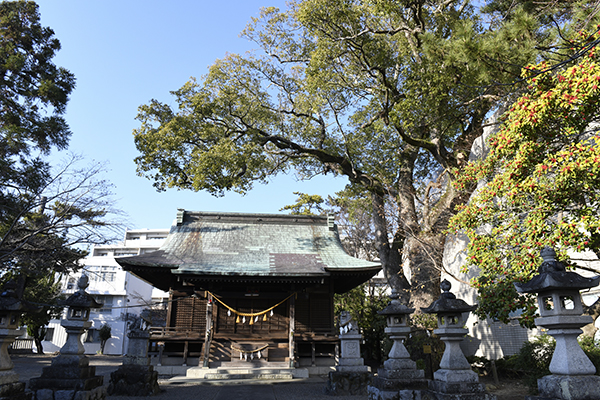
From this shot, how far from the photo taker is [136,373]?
10188 mm

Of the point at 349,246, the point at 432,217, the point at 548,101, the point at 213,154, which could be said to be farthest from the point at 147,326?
the point at 349,246

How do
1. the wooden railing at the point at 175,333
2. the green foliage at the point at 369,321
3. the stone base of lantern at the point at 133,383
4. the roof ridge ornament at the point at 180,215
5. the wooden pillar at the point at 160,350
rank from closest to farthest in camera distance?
the stone base of lantern at the point at 133,383 < the wooden railing at the point at 175,333 < the wooden pillar at the point at 160,350 < the roof ridge ornament at the point at 180,215 < the green foliage at the point at 369,321

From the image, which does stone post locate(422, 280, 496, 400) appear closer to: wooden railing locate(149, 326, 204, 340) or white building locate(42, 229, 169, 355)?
wooden railing locate(149, 326, 204, 340)

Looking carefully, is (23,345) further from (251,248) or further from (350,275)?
(350,275)

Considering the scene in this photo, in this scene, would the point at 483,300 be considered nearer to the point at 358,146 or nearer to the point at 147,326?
the point at 147,326

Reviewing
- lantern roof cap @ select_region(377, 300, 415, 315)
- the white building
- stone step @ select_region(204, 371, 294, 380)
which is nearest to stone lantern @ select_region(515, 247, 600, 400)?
lantern roof cap @ select_region(377, 300, 415, 315)

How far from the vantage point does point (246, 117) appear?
18.1m

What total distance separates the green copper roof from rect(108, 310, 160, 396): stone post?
320 cm

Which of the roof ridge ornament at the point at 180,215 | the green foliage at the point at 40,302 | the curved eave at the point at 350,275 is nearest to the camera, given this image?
the curved eave at the point at 350,275

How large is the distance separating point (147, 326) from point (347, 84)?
12.3 m

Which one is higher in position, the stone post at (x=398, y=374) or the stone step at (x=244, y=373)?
the stone post at (x=398, y=374)

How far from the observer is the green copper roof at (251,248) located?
46.8ft

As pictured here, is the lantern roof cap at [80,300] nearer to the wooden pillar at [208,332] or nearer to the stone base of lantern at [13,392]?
the stone base of lantern at [13,392]

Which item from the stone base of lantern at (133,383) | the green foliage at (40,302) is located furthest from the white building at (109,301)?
the stone base of lantern at (133,383)
